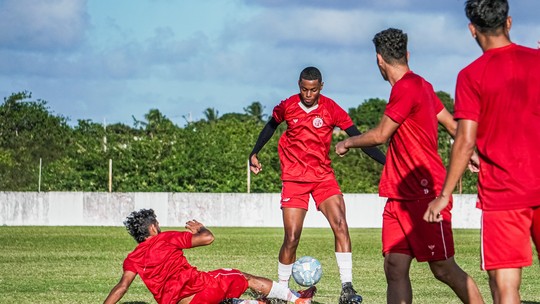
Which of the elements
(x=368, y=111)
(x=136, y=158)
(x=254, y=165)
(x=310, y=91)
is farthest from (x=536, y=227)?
(x=368, y=111)

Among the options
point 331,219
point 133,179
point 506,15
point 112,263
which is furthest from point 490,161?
point 133,179

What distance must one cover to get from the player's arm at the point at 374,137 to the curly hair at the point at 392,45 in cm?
53

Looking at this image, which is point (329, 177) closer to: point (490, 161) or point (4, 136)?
point (490, 161)

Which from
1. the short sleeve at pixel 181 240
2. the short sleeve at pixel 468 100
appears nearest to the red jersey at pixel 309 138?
the short sleeve at pixel 181 240

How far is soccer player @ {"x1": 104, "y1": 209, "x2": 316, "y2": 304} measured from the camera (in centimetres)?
973

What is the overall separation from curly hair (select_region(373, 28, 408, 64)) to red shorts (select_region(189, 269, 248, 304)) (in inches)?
109

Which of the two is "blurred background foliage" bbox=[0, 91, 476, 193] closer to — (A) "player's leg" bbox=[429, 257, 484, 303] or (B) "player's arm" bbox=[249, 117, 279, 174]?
(B) "player's arm" bbox=[249, 117, 279, 174]

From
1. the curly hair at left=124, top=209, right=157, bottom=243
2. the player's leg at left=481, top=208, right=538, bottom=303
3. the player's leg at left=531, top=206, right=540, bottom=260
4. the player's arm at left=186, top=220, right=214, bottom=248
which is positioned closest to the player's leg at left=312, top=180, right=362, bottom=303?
the player's arm at left=186, top=220, right=214, bottom=248

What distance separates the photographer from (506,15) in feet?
23.0

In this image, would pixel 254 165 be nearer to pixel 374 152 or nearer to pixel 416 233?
pixel 374 152

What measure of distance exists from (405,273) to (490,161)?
6.05 ft

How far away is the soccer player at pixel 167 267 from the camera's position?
973 cm

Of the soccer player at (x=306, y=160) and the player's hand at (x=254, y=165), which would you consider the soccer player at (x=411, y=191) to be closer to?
the soccer player at (x=306, y=160)

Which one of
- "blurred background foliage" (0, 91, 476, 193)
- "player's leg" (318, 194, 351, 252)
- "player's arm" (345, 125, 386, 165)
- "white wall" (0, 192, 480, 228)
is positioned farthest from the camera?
"blurred background foliage" (0, 91, 476, 193)
